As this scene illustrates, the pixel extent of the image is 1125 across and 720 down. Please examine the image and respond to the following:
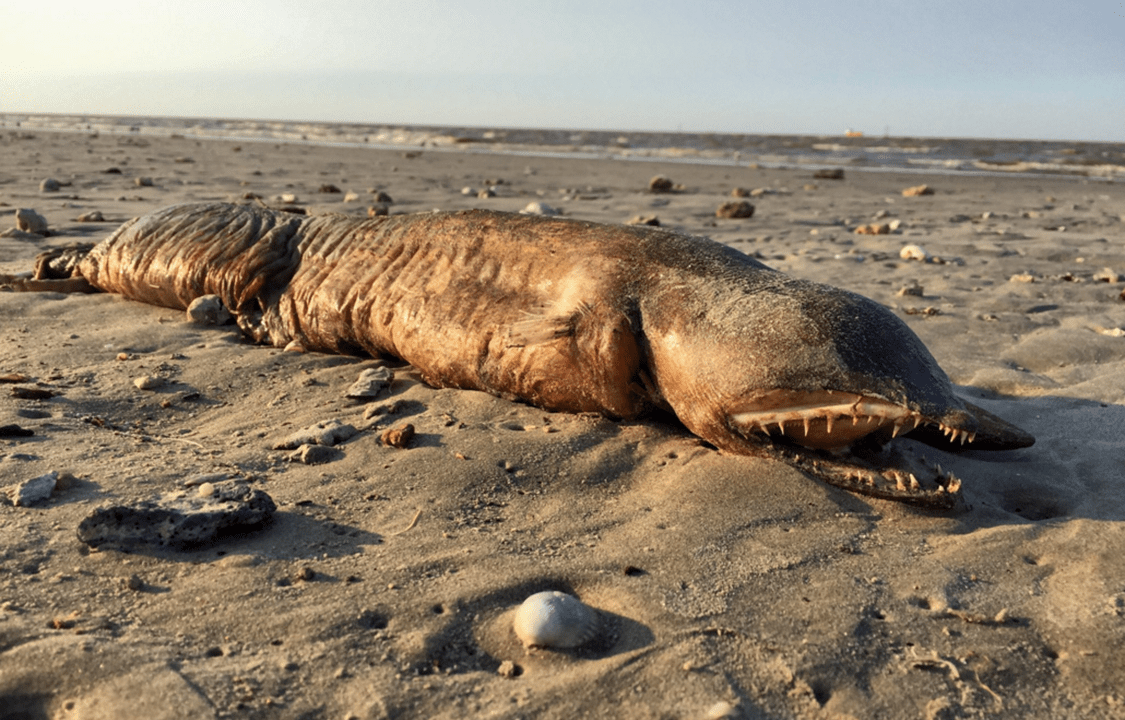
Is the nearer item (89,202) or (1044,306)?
(1044,306)

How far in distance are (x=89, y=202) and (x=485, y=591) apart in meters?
9.29

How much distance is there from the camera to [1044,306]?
6133 mm

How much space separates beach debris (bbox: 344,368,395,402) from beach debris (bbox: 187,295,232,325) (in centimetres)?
142

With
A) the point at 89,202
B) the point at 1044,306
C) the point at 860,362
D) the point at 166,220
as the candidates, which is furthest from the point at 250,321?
the point at 89,202

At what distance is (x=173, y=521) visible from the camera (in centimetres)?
267

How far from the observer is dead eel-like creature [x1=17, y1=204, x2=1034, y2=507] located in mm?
3076

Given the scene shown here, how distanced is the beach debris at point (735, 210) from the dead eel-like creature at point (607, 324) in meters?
6.47

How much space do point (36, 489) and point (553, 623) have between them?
72.9 inches

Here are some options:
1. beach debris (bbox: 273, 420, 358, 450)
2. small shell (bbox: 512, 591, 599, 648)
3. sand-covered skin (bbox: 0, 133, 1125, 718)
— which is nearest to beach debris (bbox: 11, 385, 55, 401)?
sand-covered skin (bbox: 0, 133, 1125, 718)

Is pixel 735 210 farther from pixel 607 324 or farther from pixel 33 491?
pixel 33 491

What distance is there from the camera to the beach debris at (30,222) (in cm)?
761

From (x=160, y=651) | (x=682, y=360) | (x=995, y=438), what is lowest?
(x=160, y=651)

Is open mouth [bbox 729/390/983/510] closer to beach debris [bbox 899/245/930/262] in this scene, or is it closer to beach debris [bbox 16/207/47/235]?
beach debris [bbox 899/245/930/262]

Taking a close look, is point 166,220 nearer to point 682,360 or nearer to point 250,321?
point 250,321
